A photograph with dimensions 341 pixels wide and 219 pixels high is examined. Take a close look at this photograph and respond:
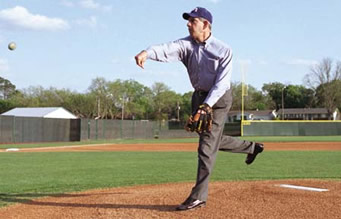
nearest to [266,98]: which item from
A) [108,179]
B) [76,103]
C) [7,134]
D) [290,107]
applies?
[290,107]

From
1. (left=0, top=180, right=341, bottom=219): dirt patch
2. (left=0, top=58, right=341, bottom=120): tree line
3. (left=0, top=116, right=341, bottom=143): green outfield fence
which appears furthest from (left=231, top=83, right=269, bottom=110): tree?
(left=0, top=180, right=341, bottom=219): dirt patch

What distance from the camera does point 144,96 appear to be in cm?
9738

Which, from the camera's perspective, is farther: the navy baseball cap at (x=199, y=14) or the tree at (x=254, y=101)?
the tree at (x=254, y=101)

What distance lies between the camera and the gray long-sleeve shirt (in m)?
4.14

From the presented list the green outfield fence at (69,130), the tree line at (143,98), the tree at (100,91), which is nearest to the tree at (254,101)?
the tree line at (143,98)

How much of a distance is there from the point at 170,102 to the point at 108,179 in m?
83.6

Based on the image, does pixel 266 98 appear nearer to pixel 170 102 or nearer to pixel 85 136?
pixel 170 102

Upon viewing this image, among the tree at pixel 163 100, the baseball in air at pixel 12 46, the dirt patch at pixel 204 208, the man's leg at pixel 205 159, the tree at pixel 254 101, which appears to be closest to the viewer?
the dirt patch at pixel 204 208

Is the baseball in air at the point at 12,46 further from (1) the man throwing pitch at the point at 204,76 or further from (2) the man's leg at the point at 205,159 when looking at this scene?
(2) the man's leg at the point at 205,159

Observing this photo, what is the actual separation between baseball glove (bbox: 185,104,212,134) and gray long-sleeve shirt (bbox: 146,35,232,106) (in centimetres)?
16

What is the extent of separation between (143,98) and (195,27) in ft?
302

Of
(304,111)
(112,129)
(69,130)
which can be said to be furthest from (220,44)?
(304,111)

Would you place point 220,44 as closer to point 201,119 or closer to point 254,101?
point 201,119

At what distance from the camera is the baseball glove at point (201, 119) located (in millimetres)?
3990
